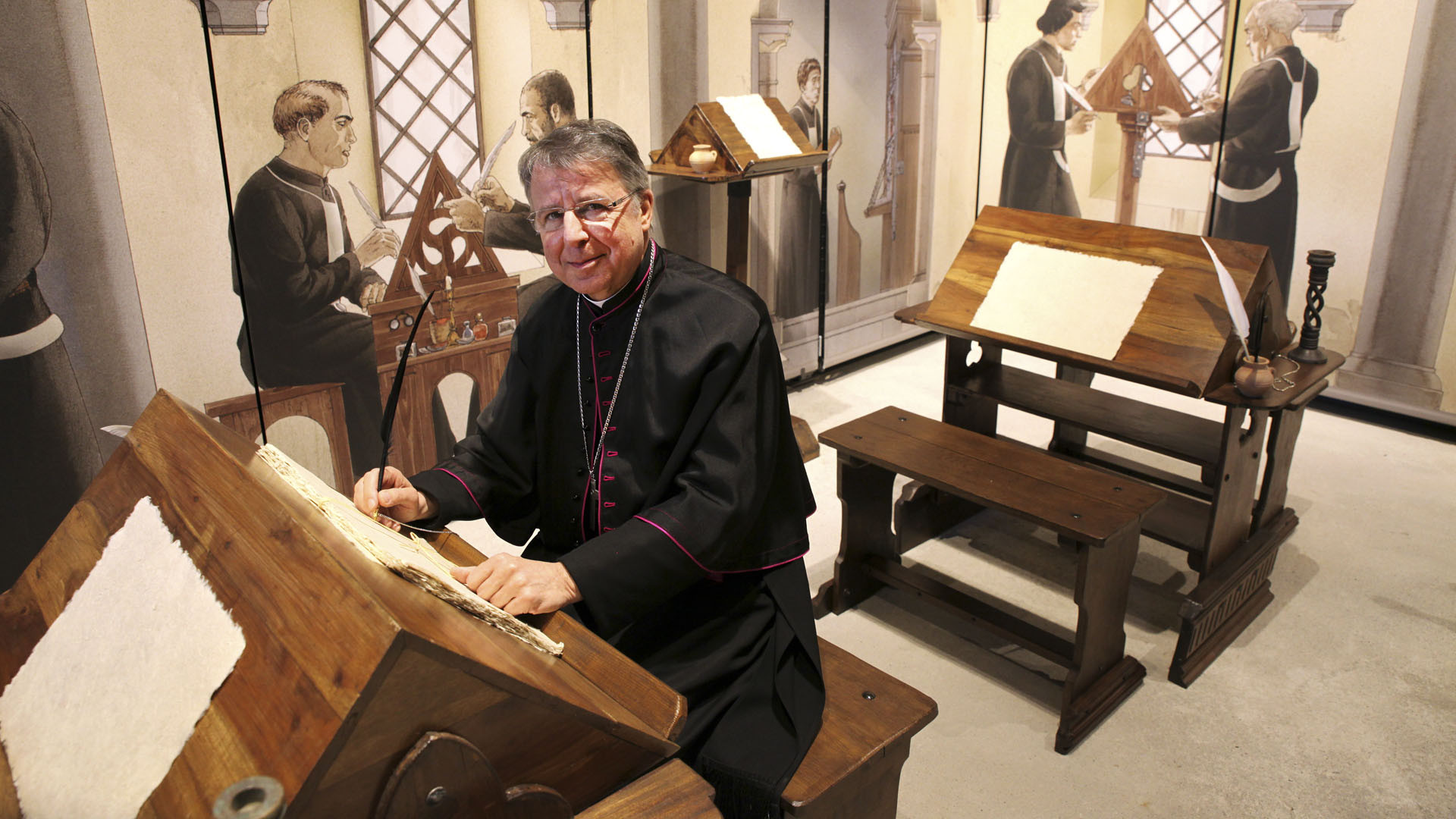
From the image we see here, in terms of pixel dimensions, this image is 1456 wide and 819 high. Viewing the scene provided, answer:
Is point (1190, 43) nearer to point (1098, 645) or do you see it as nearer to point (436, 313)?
point (1098, 645)

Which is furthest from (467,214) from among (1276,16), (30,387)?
(1276,16)

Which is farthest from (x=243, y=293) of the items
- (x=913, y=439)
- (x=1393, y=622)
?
(x=1393, y=622)

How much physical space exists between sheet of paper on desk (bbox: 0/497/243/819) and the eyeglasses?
0.84m

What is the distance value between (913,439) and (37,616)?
9.13ft

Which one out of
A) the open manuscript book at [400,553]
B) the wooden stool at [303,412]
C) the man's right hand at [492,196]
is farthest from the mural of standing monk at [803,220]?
the open manuscript book at [400,553]

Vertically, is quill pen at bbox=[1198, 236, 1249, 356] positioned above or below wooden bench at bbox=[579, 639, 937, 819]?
above

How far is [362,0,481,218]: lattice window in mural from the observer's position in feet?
12.9

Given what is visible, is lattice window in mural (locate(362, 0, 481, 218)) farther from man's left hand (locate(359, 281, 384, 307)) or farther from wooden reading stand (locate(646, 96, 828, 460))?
wooden reading stand (locate(646, 96, 828, 460))

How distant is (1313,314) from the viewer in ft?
12.6

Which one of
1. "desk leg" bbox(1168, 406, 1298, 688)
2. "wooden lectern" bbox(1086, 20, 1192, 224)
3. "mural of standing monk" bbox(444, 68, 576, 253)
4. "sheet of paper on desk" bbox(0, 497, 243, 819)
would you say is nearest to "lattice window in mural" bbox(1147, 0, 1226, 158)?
"wooden lectern" bbox(1086, 20, 1192, 224)

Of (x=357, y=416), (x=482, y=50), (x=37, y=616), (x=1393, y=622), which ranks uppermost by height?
(x=482, y=50)

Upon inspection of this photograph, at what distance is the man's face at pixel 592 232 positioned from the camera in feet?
6.32

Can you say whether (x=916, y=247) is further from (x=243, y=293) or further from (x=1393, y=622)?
(x=243, y=293)

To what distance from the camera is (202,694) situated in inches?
49.6
